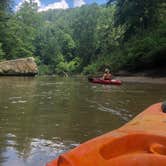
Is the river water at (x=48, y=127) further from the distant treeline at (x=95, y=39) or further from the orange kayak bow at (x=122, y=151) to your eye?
the distant treeline at (x=95, y=39)

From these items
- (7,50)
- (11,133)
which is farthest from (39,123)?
(7,50)

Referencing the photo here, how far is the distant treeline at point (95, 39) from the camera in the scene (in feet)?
125

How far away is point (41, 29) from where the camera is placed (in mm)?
97312

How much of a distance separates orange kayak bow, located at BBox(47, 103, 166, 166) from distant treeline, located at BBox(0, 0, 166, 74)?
31225mm

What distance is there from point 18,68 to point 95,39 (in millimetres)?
45775

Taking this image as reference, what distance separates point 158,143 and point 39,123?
5.93m

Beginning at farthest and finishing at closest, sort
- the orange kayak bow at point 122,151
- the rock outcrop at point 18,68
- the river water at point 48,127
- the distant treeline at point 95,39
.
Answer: the rock outcrop at point 18,68
the distant treeline at point 95,39
the river water at point 48,127
the orange kayak bow at point 122,151

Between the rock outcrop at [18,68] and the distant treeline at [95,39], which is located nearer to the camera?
the distant treeline at [95,39]

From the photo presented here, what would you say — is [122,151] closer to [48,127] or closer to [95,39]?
[48,127]

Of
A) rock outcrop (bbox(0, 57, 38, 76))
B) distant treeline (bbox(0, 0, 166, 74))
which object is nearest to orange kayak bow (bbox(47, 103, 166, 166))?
distant treeline (bbox(0, 0, 166, 74))

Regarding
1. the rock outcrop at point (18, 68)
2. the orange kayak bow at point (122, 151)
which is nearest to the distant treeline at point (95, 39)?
the rock outcrop at point (18, 68)

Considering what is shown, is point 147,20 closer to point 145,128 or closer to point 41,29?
point 145,128

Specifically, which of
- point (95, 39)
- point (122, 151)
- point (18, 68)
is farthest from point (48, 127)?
point (95, 39)

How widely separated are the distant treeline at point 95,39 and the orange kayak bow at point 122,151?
31.2m
